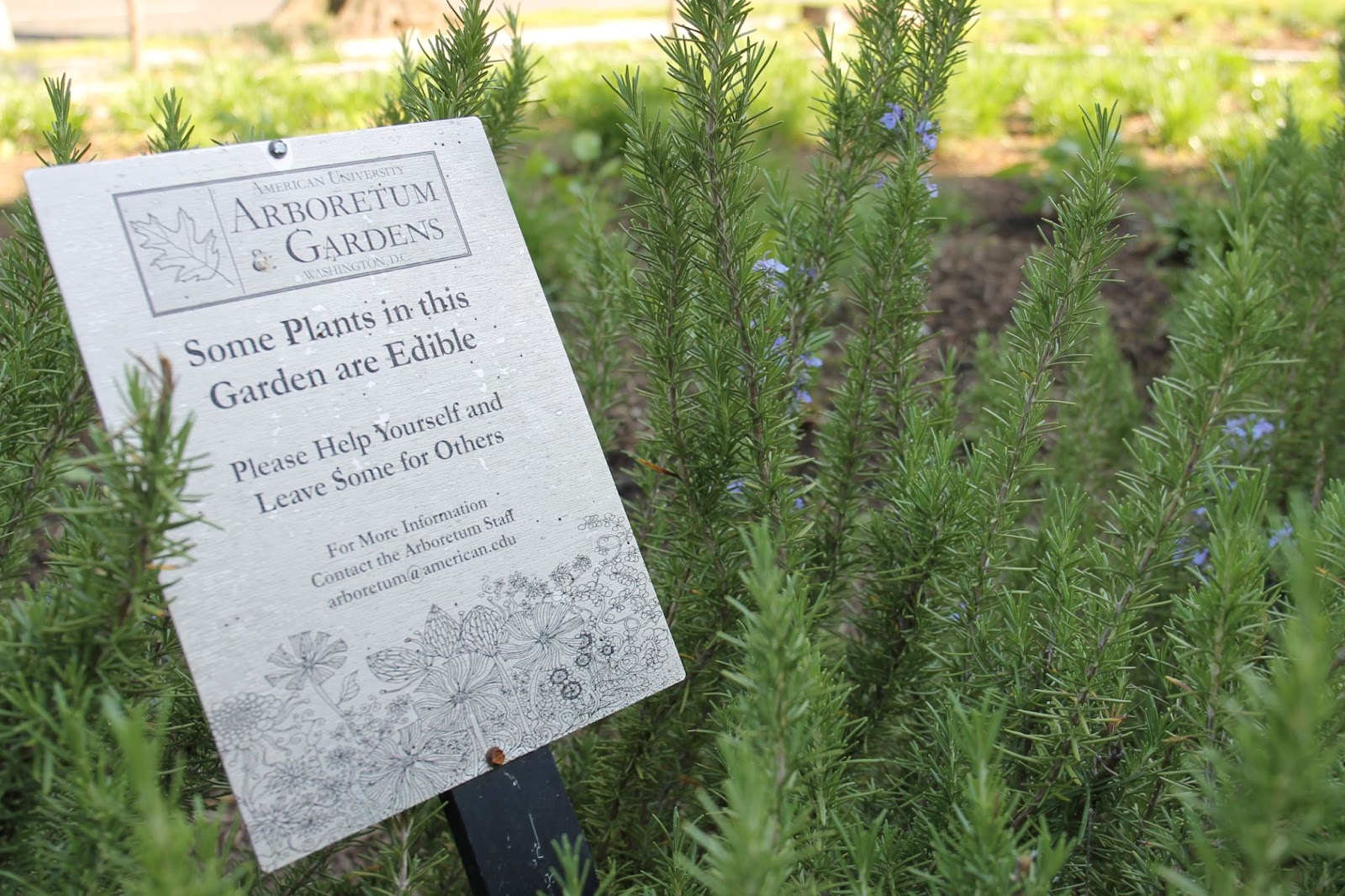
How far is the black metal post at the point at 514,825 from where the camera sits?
114 cm

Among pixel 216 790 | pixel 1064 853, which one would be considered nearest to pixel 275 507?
pixel 216 790

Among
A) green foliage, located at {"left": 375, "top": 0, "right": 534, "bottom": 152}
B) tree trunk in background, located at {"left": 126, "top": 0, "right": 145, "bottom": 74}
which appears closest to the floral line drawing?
green foliage, located at {"left": 375, "top": 0, "right": 534, "bottom": 152}

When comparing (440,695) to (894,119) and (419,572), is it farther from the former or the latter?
(894,119)

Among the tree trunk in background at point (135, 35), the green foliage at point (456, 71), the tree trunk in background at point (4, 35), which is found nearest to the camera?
the green foliage at point (456, 71)

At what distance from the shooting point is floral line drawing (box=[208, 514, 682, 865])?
38.6 inches

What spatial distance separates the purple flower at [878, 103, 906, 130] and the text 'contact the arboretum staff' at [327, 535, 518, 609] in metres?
0.83

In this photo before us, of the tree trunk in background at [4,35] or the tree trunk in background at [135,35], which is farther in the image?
the tree trunk in background at [4,35]

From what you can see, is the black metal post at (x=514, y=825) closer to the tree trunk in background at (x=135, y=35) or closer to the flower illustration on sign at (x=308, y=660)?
the flower illustration on sign at (x=308, y=660)

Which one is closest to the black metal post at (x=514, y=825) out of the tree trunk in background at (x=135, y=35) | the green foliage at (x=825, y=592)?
the green foliage at (x=825, y=592)

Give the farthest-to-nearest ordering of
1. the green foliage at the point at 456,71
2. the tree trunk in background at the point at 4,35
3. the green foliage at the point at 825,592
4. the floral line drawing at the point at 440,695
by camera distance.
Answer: the tree trunk in background at the point at 4,35, the green foliage at the point at 456,71, the floral line drawing at the point at 440,695, the green foliage at the point at 825,592

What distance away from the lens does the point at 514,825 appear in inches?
45.6

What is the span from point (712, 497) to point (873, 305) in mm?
427

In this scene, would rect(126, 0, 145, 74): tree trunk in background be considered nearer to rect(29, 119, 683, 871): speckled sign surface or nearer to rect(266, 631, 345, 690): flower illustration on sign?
rect(29, 119, 683, 871): speckled sign surface

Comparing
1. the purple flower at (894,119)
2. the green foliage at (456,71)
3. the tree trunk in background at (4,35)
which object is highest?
the tree trunk in background at (4,35)
